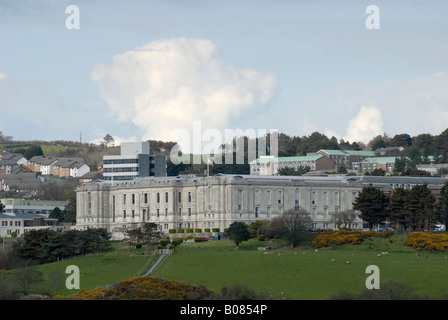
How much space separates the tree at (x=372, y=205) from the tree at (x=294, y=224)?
1345 cm

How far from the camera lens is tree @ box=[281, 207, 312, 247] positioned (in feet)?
525

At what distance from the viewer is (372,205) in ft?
589

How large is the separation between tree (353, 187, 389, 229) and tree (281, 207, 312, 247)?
13453 mm

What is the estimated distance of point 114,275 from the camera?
463 ft

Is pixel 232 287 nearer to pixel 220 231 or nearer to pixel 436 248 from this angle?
pixel 436 248

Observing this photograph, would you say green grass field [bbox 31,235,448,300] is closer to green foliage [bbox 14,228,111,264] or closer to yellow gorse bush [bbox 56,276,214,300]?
green foliage [bbox 14,228,111,264]

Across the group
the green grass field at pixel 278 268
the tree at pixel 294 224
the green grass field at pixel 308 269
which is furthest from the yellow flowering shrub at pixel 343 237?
the tree at pixel 294 224

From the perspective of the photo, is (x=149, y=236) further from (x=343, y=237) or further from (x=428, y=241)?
(x=428, y=241)

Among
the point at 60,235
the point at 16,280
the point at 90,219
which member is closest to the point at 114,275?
the point at 16,280

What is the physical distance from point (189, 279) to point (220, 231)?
4989 cm

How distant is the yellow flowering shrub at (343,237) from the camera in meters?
157

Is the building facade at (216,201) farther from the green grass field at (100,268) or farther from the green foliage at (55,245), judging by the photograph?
the green grass field at (100,268)

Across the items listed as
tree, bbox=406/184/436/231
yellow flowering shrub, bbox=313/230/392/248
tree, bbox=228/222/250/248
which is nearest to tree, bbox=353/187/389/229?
tree, bbox=406/184/436/231

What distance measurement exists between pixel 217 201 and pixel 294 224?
24046mm
